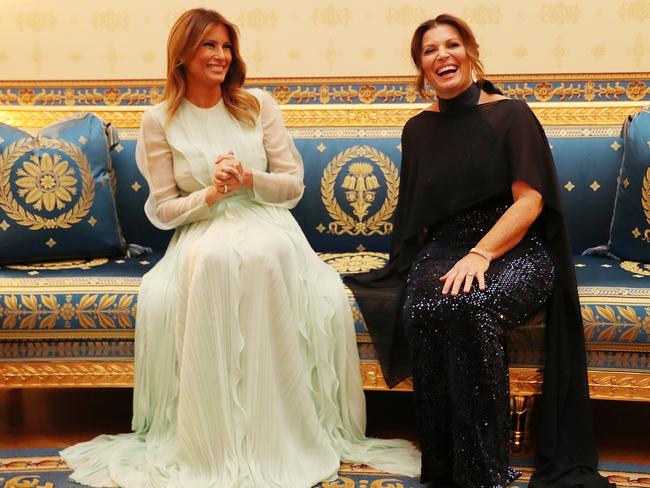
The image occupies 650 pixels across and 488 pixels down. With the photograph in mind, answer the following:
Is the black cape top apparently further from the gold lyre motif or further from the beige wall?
the beige wall

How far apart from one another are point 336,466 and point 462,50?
1.32 meters

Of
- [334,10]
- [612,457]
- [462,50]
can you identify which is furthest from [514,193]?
[334,10]

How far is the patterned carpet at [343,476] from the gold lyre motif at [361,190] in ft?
3.51

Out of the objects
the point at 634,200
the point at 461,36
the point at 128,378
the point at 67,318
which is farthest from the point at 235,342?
the point at 634,200

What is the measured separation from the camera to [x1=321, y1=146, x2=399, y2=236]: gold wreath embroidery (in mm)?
3193

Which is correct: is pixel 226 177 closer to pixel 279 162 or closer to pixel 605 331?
pixel 279 162

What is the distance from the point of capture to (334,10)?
357 cm

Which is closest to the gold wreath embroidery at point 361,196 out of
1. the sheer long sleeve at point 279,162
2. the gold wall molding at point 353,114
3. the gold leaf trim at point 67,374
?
the gold wall molding at point 353,114

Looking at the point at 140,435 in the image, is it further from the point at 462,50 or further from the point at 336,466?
the point at 462,50

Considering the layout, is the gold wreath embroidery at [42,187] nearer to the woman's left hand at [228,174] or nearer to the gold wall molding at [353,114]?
the gold wall molding at [353,114]

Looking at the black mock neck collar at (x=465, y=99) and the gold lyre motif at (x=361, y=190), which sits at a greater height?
the black mock neck collar at (x=465, y=99)

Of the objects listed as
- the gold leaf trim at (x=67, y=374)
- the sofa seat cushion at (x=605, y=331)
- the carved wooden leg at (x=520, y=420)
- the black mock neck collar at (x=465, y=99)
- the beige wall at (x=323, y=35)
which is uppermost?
the beige wall at (x=323, y=35)

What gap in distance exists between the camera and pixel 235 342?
237cm

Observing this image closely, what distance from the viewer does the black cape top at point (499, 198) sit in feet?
7.88
